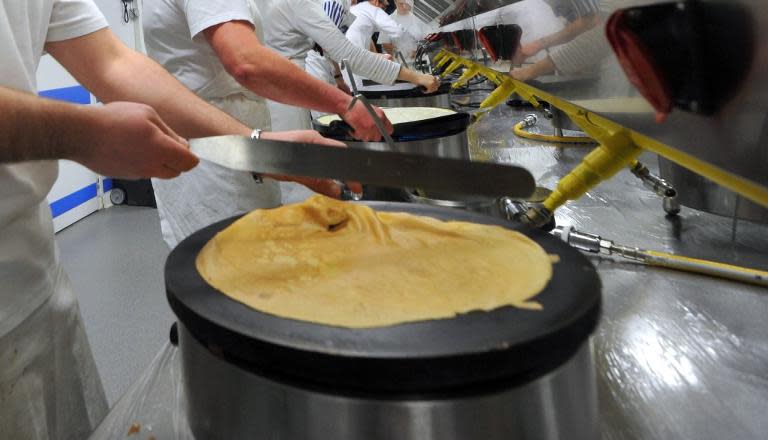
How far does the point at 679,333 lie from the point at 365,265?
0.55 metres

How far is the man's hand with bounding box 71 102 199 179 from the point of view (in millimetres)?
739

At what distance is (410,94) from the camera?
2.46m

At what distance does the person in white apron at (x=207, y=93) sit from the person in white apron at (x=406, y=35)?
4476mm

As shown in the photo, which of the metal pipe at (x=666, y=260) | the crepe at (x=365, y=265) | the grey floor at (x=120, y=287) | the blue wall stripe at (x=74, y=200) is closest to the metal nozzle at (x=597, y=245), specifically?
the metal pipe at (x=666, y=260)

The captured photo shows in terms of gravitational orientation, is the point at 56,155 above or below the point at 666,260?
above

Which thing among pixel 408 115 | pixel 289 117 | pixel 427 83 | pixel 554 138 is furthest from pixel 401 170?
pixel 427 83

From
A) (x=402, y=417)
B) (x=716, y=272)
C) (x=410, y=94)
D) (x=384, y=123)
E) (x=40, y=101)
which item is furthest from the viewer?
(x=410, y=94)

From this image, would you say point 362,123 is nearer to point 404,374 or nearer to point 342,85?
point 404,374

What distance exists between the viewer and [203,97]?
1.69 meters

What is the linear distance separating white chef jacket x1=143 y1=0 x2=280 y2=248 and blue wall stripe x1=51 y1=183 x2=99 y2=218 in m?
2.56

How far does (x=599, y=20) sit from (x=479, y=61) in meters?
1.69

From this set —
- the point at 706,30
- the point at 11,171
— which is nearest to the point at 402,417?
the point at 706,30

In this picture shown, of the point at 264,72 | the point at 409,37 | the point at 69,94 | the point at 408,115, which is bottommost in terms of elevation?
the point at 69,94

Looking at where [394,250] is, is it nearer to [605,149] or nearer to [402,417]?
[402,417]
